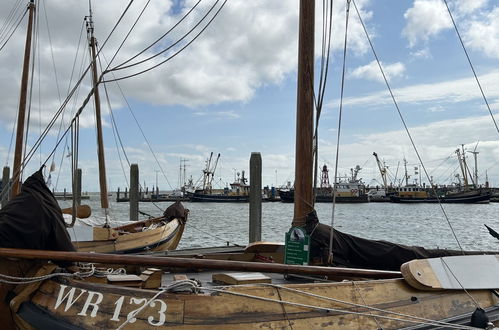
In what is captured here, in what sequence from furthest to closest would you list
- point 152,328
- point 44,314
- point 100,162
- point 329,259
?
point 100,162 < point 329,259 < point 44,314 < point 152,328

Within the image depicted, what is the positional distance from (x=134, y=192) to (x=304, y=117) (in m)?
19.5

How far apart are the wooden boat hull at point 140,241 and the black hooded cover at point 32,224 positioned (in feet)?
28.5

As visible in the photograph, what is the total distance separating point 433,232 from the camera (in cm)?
3186

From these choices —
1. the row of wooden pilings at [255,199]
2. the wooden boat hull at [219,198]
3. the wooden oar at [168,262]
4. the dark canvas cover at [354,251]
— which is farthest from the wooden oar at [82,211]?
the wooden boat hull at [219,198]

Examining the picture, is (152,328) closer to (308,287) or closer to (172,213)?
(308,287)

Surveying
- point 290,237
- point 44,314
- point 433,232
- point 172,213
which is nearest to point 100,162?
point 172,213

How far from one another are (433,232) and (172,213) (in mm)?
21515

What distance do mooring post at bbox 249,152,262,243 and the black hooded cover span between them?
11059mm

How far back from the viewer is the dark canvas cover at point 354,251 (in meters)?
5.96

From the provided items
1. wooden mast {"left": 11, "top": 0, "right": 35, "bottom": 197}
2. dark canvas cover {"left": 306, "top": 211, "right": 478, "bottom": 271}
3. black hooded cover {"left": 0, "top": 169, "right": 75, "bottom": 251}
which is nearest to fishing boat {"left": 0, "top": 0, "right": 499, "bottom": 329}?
black hooded cover {"left": 0, "top": 169, "right": 75, "bottom": 251}

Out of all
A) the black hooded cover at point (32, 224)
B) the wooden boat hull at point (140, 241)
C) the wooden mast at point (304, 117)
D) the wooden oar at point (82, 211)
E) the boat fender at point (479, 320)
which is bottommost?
the wooden boat hull at point (140, 241)

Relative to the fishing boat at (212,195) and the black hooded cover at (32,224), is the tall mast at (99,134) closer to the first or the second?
the black hooded cover at (32,224)

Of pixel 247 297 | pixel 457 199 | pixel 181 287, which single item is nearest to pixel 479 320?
pixel 247 297

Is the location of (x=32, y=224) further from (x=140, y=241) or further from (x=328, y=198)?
(x=328, y=198)
